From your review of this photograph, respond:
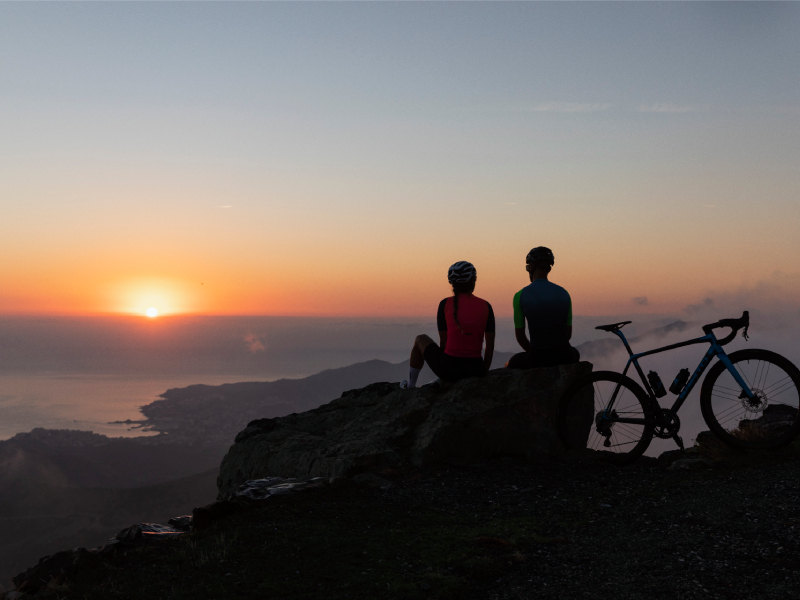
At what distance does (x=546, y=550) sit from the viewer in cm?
571

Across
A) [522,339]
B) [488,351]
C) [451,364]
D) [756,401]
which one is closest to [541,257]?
[522,339]

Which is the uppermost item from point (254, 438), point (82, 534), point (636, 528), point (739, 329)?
point (739, 329)

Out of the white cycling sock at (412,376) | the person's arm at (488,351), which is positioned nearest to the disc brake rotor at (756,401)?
the person's arm at (488,351)

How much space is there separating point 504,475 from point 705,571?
3.66 m

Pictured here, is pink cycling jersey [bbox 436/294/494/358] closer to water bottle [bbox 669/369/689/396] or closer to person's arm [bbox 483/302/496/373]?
person's arm [bbox 483/302/496/373]

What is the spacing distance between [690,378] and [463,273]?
3.65m

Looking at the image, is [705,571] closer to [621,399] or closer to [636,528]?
[636,528]

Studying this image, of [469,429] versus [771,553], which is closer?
[771,553]

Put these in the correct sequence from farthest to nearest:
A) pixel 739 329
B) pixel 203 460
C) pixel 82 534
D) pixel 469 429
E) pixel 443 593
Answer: pixel 203 460, pixel 82 534, pixel 469 429, pixel 739 329, pixel 443 593

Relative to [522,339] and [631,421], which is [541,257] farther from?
[631,421]

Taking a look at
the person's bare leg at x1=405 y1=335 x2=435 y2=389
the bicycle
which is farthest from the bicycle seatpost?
the person's bare leg at x1=405 y1=335 x2=435 y2=389

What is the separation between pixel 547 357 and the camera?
949 centimetres

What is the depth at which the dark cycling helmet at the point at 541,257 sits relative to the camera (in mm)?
9266

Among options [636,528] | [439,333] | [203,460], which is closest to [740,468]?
[636,528]
